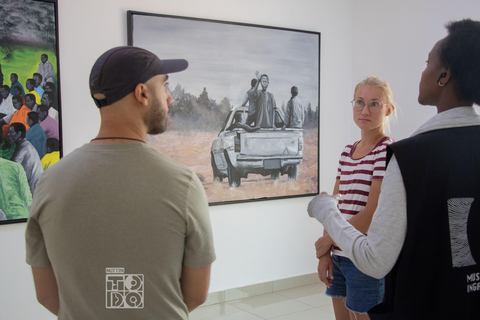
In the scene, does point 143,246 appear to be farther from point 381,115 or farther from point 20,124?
point 20,124

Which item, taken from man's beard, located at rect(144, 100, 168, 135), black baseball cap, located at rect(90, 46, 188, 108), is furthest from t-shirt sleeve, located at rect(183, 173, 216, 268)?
black baseball cap, located at rect(90, 46, 188, 108)

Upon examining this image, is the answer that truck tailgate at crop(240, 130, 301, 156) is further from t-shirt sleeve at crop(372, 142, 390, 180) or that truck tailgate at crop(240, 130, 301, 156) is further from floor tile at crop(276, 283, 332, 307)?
t-shirt sleeve at crop(372, 142, 390, 180)

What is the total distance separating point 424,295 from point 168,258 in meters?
0.65

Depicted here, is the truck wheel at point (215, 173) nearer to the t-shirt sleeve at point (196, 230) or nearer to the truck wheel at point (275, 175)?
the truck wheel at point (275, 175)

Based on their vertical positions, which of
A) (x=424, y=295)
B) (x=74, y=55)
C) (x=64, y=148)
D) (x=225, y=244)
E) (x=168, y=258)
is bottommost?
(x=225, y=244)

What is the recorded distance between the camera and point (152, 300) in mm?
1092

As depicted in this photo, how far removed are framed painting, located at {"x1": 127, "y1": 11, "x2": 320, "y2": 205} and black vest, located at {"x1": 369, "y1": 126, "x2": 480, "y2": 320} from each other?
253 cm

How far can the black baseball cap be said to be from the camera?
1.13m

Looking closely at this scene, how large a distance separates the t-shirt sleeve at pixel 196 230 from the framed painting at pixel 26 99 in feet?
7.26

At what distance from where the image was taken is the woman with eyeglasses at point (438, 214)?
1.12m

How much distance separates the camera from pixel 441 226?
1.13 m

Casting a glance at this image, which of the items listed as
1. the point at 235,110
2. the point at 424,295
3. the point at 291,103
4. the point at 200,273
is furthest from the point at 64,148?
the point at 424,295

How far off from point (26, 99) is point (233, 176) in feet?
5.39

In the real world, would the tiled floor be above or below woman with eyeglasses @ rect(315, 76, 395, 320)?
below
